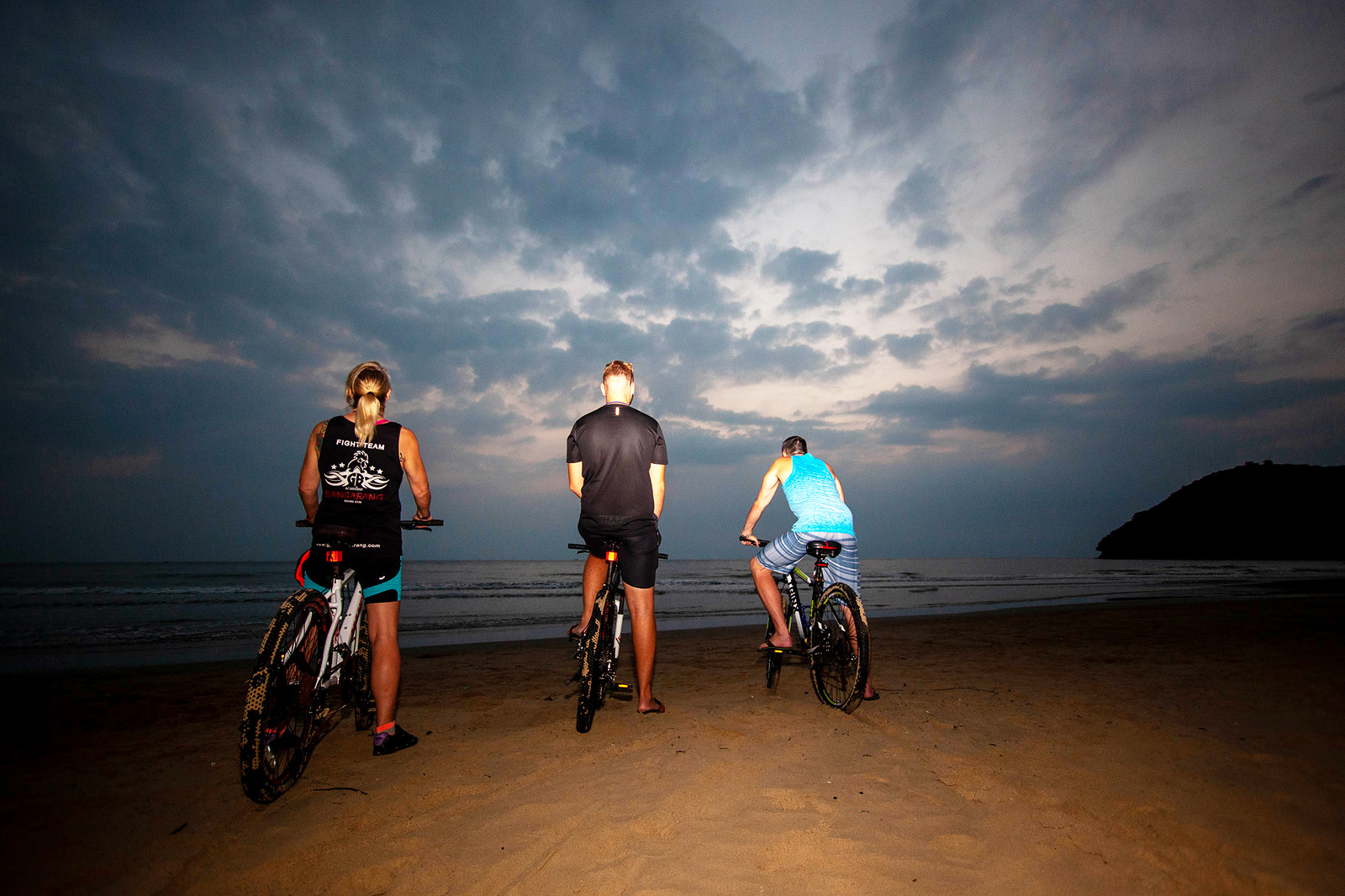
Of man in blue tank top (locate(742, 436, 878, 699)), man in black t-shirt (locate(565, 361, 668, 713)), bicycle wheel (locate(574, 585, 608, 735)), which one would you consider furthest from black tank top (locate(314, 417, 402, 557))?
man in blue tank top (locate(742, 436, 878, 699))

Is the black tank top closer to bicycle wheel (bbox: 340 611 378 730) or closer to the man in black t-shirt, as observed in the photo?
bicycle wheel (bbox: 340 611 378 730)

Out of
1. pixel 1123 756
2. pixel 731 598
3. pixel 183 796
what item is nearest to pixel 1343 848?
pixel 1123 756

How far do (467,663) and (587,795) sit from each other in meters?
4.59

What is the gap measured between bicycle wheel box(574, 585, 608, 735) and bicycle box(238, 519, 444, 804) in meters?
1.14

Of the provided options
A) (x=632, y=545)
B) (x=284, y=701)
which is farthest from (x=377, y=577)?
(x=632, y=545)

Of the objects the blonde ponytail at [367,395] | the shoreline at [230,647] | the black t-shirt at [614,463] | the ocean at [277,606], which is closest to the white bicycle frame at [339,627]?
the blonde ponytail at [367,395]

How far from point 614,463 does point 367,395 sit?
4.90 ft

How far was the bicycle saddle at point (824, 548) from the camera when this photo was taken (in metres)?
4.09

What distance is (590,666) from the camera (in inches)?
138

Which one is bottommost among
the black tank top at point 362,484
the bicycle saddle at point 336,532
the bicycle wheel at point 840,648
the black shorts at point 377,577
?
the bicycle wheel at point 840,648

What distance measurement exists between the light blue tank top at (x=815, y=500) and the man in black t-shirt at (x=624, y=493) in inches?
49.3

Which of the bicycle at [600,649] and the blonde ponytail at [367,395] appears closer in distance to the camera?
the blonde ponytail at [367,395]

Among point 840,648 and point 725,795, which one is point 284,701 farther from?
point 840,648

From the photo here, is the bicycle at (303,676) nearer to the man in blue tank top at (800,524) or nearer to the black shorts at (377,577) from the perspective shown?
the black shorts at (377,577)
